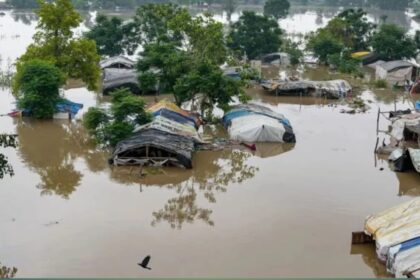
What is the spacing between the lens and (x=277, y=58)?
36.3 metres

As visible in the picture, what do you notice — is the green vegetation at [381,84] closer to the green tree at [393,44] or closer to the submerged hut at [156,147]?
the green tree at [393,44]

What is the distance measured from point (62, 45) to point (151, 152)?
27.9 feet

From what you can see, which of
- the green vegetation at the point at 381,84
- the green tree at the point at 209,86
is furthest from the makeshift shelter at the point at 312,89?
the green tree at the point at 209,86

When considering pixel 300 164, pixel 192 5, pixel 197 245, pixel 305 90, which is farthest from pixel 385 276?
pixel 192 5

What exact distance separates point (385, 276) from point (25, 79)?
14.5 m

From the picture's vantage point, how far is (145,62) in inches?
843

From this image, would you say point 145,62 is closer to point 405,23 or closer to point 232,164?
point 232,164

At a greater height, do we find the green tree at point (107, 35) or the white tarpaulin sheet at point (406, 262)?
the green tree at point (107, 35)

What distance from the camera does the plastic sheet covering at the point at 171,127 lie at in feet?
55.4

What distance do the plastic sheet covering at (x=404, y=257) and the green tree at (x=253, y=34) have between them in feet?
85.9

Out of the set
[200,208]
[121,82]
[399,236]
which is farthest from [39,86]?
[399,236]

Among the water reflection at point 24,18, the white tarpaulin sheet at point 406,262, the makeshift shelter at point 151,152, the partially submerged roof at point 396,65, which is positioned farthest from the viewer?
the water reflection at point 24,18

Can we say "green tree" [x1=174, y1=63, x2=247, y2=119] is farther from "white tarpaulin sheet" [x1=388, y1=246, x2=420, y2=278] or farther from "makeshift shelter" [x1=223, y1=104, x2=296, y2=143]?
"white tarpaulin sheet" [x1=388, y1=246, x2=420, y2=278]

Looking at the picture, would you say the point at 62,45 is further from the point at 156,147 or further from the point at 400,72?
the point at 400,72
